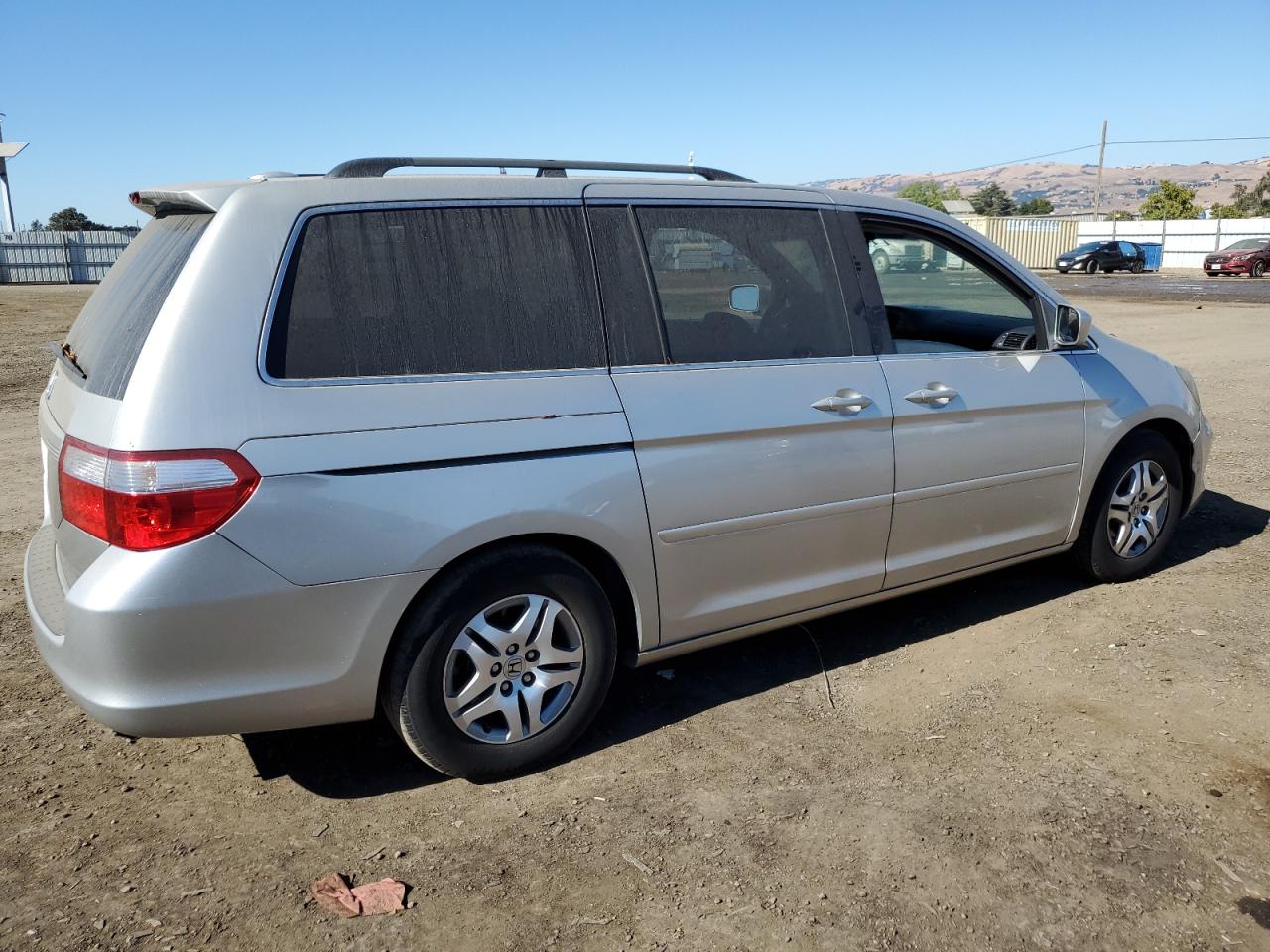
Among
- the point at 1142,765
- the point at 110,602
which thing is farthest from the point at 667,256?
the point at 1142,765

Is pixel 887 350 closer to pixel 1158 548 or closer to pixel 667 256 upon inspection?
pixel 667 256

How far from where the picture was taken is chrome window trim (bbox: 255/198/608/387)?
9.86 feet

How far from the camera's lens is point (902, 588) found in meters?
4.37

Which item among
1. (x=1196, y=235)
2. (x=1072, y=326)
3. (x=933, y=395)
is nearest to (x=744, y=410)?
(x=933, y=395)

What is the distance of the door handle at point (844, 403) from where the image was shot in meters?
3.90

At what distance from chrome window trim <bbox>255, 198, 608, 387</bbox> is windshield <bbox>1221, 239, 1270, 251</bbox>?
44496 millimetres

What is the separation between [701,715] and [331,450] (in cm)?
176

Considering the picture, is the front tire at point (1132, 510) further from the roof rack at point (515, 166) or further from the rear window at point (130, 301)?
the rear window at point (130, 301)

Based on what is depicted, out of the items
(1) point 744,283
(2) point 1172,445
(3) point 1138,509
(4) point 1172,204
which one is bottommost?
(4) point 1172,204

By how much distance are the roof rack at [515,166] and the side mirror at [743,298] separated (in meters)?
0.48

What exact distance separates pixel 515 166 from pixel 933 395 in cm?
181

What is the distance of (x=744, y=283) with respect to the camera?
3.95 meters

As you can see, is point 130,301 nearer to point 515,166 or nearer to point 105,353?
point 105,353

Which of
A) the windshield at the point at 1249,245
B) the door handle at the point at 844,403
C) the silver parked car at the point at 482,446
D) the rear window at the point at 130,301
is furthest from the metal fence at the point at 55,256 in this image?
the windshield at the point at 1249,245
